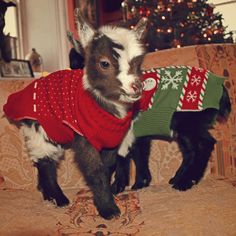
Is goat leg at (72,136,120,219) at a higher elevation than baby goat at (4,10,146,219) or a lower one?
lower

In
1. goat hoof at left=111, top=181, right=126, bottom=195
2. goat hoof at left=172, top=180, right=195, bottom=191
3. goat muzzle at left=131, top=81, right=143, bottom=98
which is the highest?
goat muzzle at left=131, top=81, right=143, bottom=98

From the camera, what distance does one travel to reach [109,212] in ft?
3.77

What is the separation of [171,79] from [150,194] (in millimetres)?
460

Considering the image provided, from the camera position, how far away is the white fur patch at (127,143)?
140cm

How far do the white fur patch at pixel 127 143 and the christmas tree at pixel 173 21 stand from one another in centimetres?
188

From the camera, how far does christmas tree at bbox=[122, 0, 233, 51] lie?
321 centimetres

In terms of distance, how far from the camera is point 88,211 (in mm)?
1217

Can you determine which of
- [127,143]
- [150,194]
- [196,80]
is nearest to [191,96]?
[196,80]

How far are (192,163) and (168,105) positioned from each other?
0.91 ft

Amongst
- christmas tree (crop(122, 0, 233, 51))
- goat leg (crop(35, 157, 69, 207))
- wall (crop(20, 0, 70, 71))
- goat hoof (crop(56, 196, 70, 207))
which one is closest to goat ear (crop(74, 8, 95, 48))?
goat leg (crop(35, 157, 69, 207))

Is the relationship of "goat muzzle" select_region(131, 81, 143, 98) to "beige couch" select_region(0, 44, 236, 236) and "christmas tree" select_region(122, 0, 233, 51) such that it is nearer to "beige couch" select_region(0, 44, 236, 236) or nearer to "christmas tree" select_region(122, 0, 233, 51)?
"beige couch" select_region(0, 44, 236, 236)

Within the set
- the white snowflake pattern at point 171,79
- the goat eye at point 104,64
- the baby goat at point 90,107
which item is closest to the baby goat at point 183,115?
the white snowflake pattern at point 171,79

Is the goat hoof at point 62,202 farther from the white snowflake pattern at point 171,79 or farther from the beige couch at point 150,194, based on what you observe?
the white snowflake pattern at point 171,79

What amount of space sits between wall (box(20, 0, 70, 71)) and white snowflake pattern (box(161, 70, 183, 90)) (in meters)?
3.21
